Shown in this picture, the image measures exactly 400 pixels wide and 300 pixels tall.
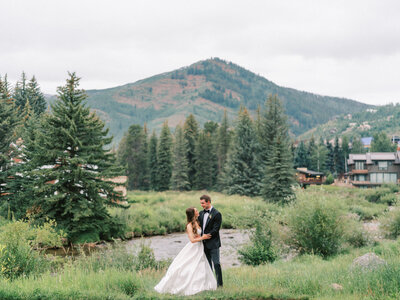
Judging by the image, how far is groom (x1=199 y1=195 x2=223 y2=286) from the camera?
27.3ft

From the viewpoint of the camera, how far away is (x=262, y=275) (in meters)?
10.1

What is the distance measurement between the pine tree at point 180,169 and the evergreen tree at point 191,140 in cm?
211

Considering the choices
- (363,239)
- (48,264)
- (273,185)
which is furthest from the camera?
(273,185)

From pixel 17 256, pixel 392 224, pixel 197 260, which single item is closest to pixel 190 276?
pixel 197 260

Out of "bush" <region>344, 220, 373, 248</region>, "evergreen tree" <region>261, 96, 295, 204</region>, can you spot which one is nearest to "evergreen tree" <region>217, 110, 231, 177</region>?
"evergreen tree" <region>261, 96, 295, 204</region>

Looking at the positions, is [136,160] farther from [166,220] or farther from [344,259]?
[344,259]

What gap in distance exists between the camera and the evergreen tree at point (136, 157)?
6431cm

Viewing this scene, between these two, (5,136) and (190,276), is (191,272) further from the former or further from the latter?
(5,136)

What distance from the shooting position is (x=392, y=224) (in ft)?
59.9

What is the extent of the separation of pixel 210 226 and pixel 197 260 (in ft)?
2.78

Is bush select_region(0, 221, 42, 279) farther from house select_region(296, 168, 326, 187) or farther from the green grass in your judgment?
house select_region(296, 168, 326, 187)

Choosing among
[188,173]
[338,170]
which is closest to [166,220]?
[188,173]

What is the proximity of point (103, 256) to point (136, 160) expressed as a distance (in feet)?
174

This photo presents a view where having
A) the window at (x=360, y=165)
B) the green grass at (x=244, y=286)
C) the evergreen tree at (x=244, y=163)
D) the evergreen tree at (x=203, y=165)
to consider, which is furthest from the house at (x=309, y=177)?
the green grass at (x=244, y=286)
